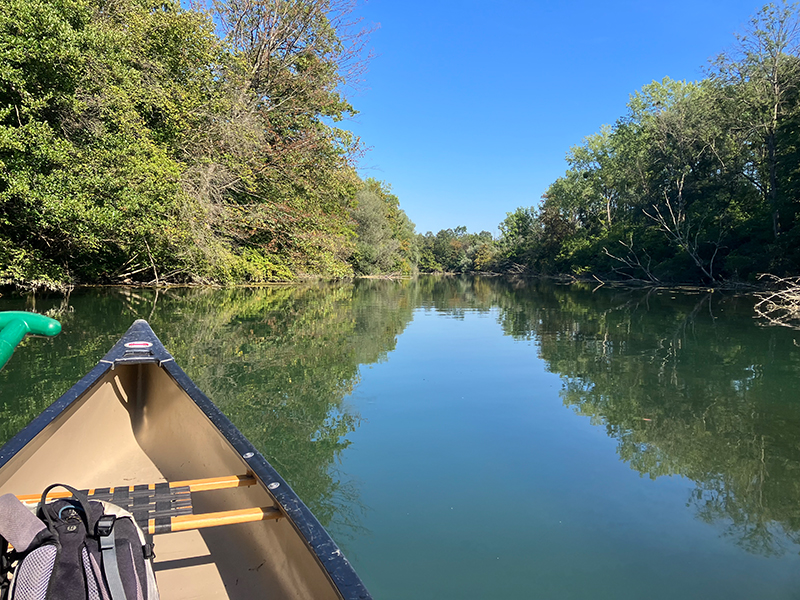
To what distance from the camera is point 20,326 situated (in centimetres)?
162

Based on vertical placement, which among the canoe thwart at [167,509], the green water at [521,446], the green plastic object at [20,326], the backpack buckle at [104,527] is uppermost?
the green plastic object at [20,326]

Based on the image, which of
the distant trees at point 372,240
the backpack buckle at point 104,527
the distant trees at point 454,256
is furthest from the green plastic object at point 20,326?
the distant trees at point 454,256

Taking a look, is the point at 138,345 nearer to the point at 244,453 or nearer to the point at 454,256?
the point at 244,453

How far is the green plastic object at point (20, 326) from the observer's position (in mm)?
1583

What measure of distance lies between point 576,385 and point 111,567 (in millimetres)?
4931

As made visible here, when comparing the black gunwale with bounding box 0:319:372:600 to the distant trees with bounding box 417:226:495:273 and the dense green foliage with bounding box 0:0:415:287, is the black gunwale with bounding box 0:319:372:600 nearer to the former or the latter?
the dense green foliage with bounding box 0:0:415:287

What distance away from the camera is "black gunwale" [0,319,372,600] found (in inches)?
48.2

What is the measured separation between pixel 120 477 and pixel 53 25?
8190 mm

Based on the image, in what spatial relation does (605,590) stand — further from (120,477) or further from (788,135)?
(788,135)

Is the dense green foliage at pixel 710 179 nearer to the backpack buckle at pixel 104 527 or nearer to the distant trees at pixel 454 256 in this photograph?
the backpack buckle at pixel 104 527

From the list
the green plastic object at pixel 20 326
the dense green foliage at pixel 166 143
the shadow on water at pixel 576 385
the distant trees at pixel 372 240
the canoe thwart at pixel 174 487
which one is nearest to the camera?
the green plastic object at pixel 20 326

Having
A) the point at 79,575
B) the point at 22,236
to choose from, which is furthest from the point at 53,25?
the point at 79,575

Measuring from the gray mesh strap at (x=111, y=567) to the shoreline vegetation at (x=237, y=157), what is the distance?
8.58 metres

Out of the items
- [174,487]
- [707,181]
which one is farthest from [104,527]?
[707,181]
